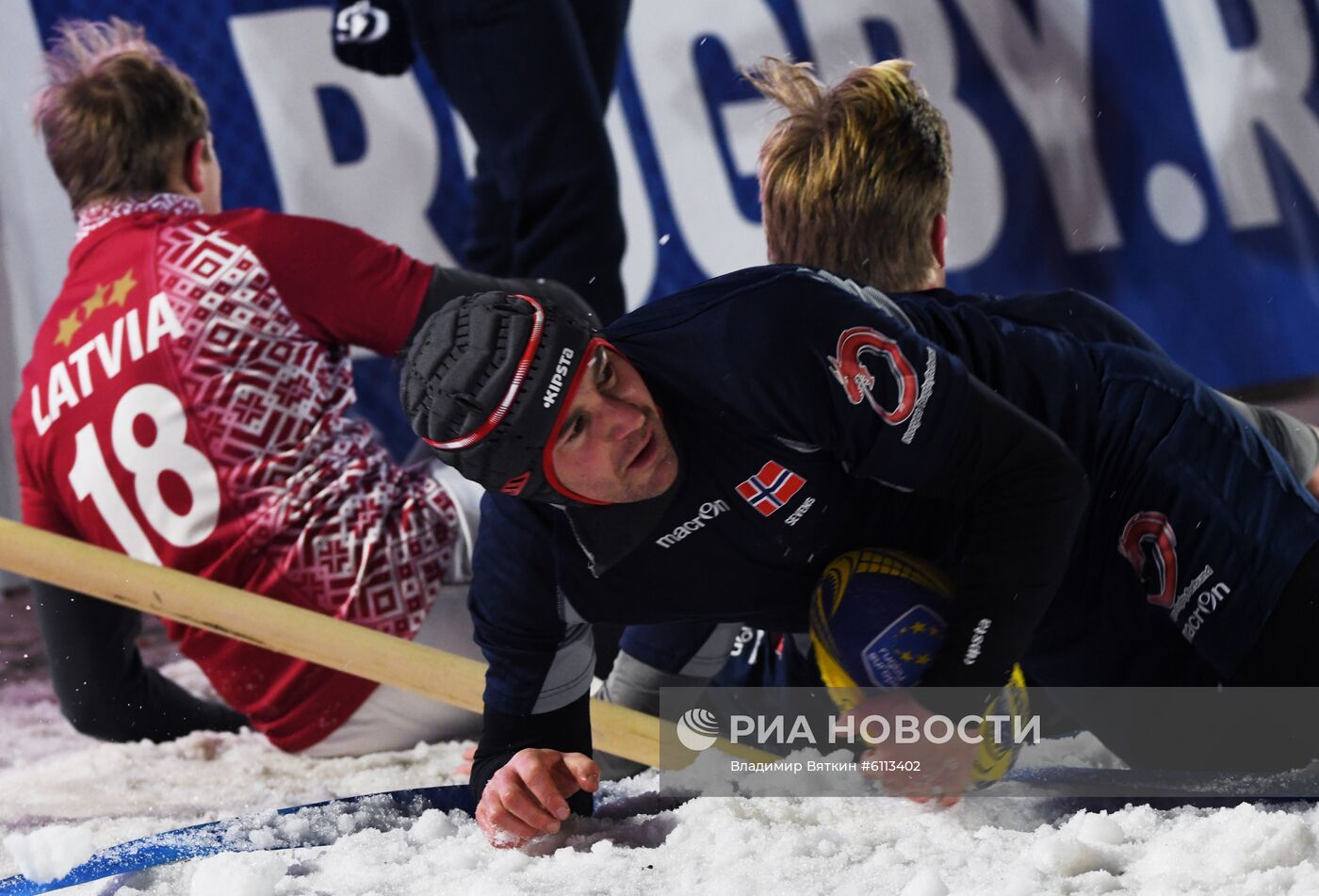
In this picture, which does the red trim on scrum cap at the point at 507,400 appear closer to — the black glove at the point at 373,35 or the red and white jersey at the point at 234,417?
the red and white jersey at the point at 234,417

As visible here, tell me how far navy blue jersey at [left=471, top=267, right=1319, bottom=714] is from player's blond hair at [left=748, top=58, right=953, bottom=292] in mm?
129

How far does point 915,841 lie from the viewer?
53.9 inches

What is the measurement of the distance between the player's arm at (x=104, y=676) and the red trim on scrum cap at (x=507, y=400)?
3.56ft

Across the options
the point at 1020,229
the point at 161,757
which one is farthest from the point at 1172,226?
the point at 161,757

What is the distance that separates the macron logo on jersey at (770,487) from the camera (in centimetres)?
141

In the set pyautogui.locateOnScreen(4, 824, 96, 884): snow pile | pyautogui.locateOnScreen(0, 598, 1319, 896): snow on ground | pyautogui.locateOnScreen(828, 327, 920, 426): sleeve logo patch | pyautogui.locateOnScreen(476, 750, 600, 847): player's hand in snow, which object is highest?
pyautogui.locateOnScreen(828, 327, 920, 426): sleeve logo patch

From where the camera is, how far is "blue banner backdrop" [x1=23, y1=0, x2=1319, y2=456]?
308cm

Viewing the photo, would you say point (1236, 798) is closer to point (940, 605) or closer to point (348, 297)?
point (940, 605)

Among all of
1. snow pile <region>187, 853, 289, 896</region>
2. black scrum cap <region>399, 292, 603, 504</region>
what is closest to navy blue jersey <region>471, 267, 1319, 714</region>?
black scrum cap <region>399, 292, 603, 504</region>

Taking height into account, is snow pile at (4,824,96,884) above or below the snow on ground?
above

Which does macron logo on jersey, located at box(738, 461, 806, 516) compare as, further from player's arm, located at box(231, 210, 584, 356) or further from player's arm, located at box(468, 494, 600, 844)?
player's arm, located at box(231, 210, 584, 356)

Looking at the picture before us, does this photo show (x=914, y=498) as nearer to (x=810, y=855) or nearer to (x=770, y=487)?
(x=770, y=487)

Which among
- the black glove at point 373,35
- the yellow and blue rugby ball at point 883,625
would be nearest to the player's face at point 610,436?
the yellow and blue rugby ball at point 883,625

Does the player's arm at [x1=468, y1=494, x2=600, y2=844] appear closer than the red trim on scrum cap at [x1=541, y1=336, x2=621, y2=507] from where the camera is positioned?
No
